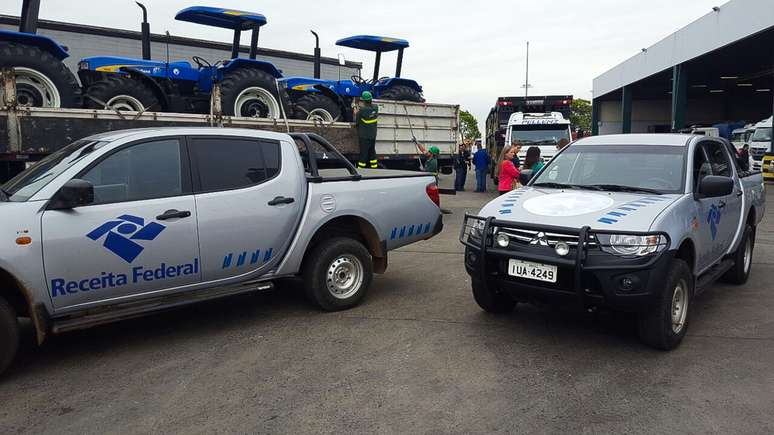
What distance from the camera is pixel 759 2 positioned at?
19812mm

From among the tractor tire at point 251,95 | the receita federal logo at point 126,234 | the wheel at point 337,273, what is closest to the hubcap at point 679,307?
the wheel at point 337,273

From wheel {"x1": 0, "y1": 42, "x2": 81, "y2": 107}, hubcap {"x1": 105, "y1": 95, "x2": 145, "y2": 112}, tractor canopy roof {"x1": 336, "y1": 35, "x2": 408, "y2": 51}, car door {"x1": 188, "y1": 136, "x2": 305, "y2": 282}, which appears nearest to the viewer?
car door {"x1": 188, "y1": 136, "x2": 305, "y2": 282}

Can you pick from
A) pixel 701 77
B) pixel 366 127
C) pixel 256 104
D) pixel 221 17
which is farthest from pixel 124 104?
pixel 701 77

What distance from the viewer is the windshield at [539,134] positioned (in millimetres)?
18328

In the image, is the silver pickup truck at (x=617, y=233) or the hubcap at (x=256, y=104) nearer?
the silver pickup truck at (x=617, y=233)

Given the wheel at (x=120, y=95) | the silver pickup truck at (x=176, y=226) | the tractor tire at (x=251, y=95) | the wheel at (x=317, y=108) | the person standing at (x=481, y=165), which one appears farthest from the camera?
the person standing at (x=481, y=165)

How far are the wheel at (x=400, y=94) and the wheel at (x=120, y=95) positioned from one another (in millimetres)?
5668

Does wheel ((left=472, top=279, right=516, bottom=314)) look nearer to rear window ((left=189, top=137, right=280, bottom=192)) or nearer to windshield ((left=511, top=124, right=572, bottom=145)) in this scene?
rear window ((left=189, top=137, right=280, bottom=192))

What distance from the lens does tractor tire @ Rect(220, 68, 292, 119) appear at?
9789 millimetres

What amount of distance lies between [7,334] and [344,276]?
9.16ft

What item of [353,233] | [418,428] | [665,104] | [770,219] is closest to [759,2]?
[770,219]

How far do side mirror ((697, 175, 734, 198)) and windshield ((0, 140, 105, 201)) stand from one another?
4.83m


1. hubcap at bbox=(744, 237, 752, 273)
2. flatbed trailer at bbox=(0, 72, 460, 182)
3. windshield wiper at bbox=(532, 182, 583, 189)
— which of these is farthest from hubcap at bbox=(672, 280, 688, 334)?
flatbed trailer at bbox=(0, 72, 460, 182)

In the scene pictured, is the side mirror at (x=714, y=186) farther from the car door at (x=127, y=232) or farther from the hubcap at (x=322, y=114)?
the hubcap at (x=322, y=114)
